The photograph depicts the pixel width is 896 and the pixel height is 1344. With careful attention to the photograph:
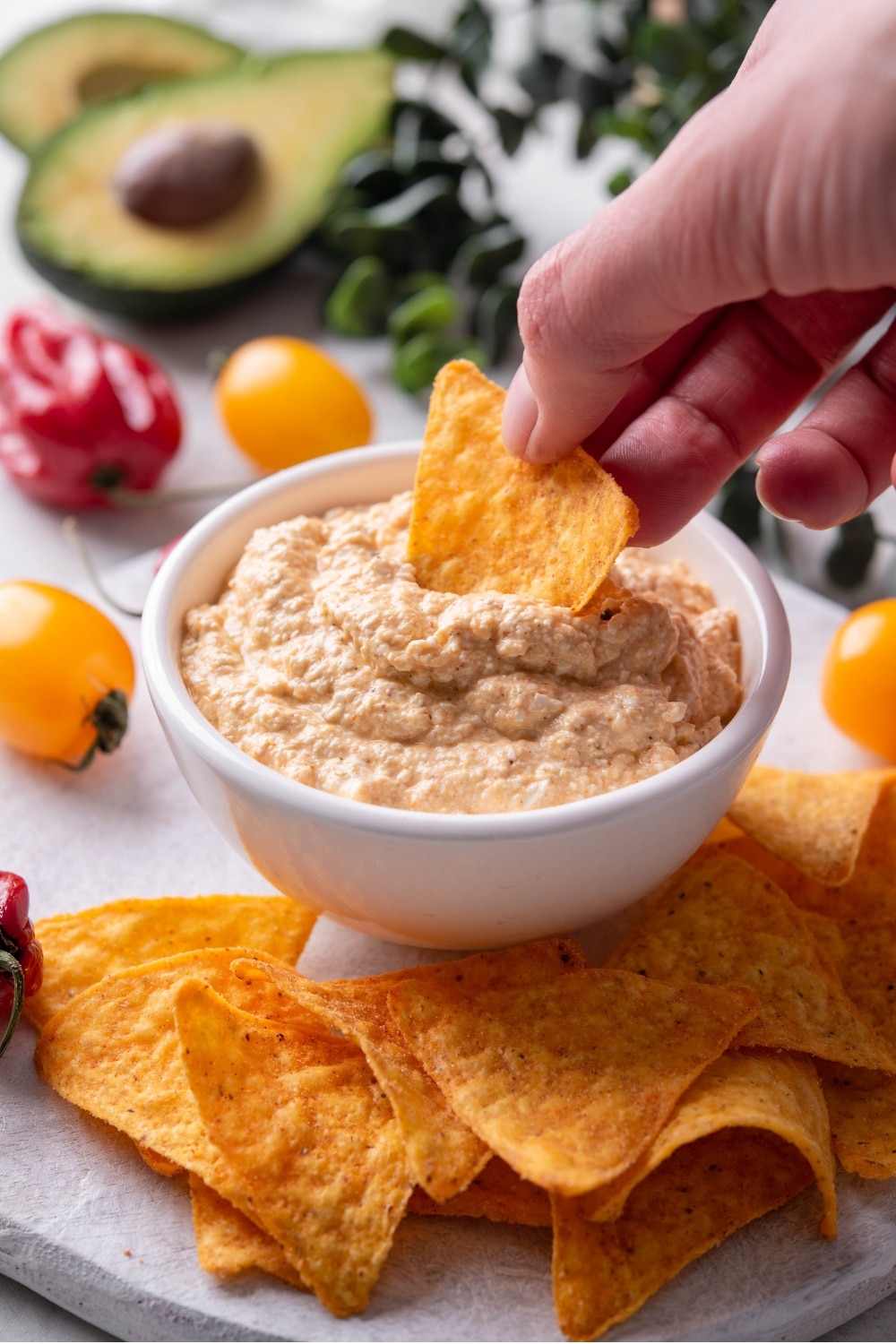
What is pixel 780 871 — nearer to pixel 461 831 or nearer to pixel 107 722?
pixel 461 831

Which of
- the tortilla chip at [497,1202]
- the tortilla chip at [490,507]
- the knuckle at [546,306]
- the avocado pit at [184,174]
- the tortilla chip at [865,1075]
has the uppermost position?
the knuckle at [546,306]

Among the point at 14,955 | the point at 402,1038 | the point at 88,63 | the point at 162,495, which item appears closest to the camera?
the point at 402,1038

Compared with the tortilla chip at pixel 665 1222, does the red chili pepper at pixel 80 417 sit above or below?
above

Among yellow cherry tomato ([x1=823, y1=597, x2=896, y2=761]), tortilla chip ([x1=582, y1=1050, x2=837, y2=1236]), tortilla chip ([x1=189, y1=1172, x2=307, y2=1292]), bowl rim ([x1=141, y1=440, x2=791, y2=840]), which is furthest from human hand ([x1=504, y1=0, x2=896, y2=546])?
tortilla chip ([x1=189, y1=1172, x2=307, y2=1292])

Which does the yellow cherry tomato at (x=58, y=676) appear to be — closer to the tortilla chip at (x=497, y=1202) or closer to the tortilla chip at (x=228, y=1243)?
the tortilla chip at (x=228, y=1243)

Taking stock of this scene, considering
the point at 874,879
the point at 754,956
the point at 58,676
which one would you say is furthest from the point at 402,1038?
the point at 58,676

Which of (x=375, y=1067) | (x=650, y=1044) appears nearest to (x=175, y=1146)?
(x=375, y=1067)

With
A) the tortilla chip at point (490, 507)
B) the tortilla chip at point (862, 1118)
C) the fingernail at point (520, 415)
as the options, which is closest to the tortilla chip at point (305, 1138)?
the tortilla chip at point (862, 1118)
